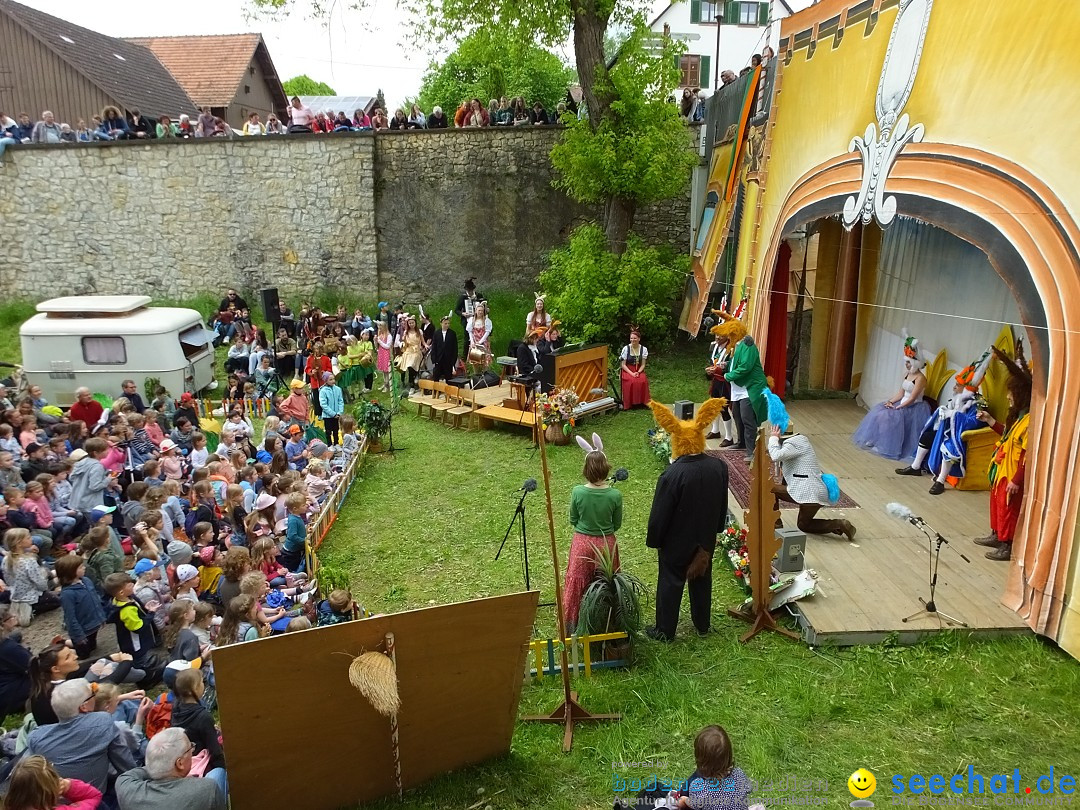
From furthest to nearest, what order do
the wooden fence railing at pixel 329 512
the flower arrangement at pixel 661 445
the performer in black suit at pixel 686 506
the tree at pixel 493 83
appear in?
the tree at pixel 493 83, the flower arrangement at pixel 661 445, the wooden fence railing at pixel 329 512, the performer in black suit at pixel 686 506

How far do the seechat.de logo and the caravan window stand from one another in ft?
39.2

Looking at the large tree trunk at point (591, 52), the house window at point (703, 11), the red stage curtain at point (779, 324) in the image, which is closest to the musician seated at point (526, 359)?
the red stage curtain at point (779, 324)

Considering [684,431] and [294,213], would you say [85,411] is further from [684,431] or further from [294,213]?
[294,213]

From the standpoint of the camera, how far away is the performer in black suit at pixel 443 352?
Result: 13281mm

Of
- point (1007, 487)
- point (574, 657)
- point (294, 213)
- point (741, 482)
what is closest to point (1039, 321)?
point (1007, 487)

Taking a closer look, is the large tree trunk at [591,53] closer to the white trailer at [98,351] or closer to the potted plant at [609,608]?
the white trailer at [98,351]

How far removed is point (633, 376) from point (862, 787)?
842cm

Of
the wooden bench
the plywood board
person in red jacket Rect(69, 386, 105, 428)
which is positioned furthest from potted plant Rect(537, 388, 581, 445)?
the plywood board

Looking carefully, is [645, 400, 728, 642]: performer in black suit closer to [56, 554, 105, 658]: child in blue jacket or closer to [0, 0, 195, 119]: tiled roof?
[56, 554, 105, 658]: child in blue jacket

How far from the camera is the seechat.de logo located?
4062mm

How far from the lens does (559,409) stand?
1066 cm

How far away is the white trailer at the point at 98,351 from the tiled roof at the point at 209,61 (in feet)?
55.8

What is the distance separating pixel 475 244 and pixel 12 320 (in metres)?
10.7

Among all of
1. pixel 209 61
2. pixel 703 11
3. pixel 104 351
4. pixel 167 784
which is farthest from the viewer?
pixel 703 11
